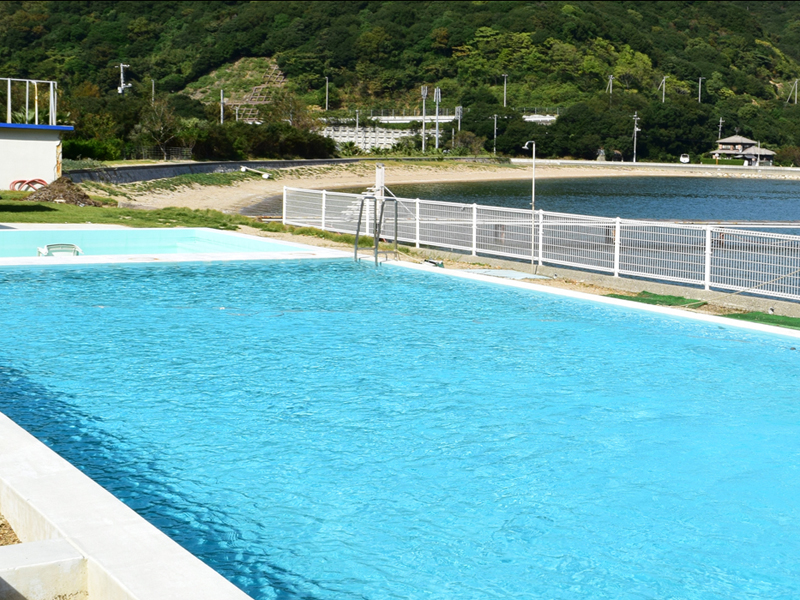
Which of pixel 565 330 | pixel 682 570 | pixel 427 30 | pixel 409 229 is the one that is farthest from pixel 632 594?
pixel 427 30

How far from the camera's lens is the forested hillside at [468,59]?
137 meters

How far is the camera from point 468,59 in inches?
6161

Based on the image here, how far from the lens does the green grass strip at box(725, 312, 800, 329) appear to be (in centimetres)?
1138

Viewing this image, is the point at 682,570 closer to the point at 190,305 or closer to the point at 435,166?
the point at 190,305

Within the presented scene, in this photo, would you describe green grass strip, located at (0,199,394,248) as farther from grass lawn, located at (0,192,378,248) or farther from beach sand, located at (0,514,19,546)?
beach sand, located at (0,514,19,546)

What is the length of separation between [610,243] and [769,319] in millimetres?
4703

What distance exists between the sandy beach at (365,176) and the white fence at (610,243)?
1740cm

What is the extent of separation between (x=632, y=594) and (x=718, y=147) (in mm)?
145539

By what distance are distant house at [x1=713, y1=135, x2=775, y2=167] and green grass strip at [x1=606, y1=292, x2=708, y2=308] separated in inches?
5141

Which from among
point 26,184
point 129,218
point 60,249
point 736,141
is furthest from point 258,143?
point 736,141

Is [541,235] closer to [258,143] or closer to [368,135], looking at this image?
[258,143]

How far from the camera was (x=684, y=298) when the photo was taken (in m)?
13.2

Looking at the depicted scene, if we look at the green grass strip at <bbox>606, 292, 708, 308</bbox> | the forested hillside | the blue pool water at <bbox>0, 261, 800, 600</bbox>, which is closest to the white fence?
the green grass strip at <bbox>606, 292, 708, 308</bbox>

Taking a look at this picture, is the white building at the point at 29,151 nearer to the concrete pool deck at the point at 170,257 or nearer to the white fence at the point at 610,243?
the concrete pool deck at the point at 170,257
